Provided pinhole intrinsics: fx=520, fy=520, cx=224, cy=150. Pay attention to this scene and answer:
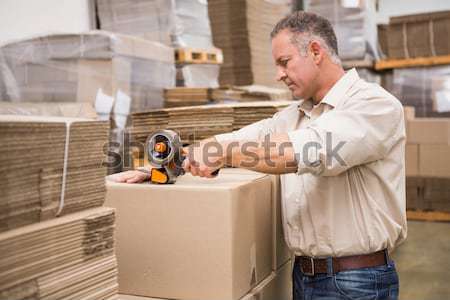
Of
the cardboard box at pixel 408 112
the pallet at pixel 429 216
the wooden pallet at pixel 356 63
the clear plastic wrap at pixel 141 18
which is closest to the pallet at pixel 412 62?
the wooden pallet at pixel 356 63

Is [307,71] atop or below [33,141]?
atop

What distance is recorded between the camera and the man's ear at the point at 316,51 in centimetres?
235

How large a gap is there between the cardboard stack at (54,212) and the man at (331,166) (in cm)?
58

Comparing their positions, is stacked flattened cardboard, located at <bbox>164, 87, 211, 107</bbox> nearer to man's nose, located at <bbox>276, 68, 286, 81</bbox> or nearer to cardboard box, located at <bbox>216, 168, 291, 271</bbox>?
cardboard box, located at <bbox>216, 168, 291, 271</bbox>

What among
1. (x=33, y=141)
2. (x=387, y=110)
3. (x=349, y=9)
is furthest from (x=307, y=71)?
(x=349, y=9)

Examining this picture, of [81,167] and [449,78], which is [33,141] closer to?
[81,167]

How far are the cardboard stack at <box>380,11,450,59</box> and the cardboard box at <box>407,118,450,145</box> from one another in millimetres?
1243

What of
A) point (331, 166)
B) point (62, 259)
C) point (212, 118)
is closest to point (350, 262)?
point (331, 166)

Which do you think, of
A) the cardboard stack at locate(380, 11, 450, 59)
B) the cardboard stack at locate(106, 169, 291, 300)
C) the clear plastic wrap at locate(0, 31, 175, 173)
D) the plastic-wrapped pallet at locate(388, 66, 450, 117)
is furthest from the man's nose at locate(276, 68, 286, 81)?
the plastic-wrapped pallet at locate(388, 66, 450, 117)

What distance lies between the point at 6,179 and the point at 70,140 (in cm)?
24

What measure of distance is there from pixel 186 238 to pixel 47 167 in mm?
719

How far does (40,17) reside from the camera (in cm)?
420

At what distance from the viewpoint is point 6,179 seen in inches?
53.4

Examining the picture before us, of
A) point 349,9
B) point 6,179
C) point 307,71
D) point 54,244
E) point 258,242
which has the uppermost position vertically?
point 349,9
